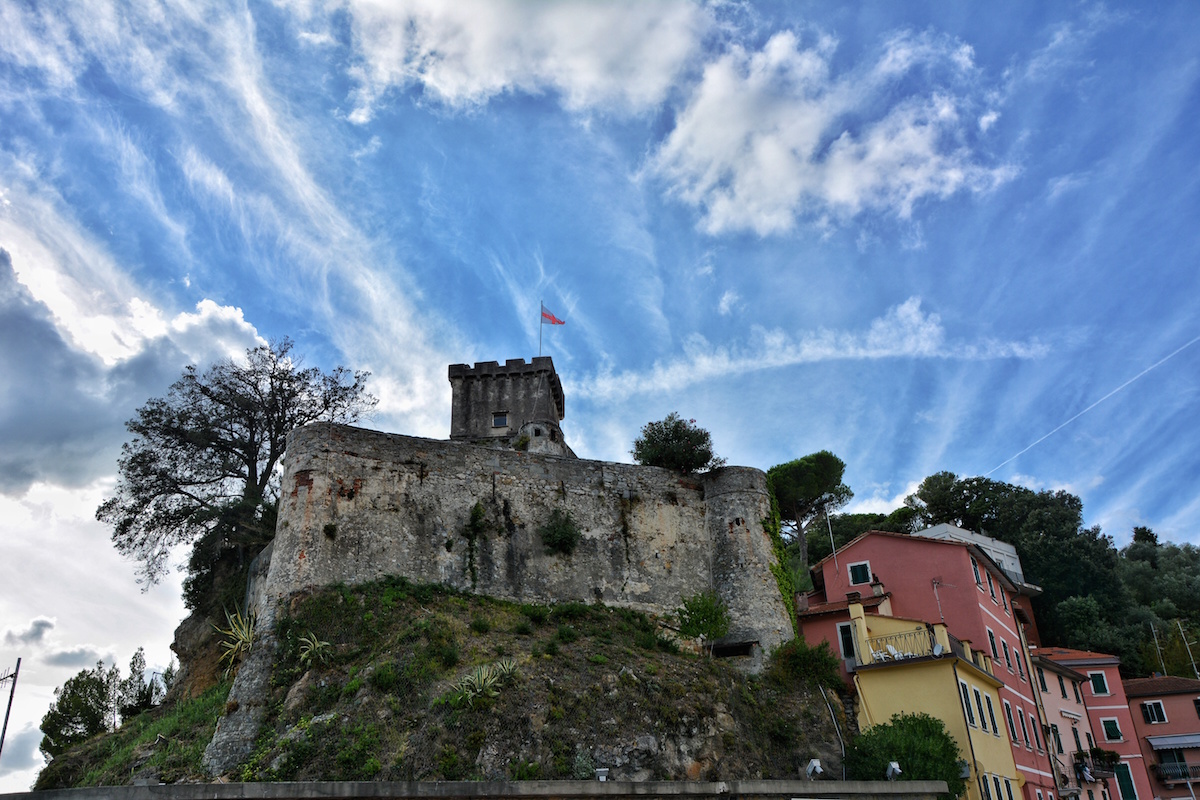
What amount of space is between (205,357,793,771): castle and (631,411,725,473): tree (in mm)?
687

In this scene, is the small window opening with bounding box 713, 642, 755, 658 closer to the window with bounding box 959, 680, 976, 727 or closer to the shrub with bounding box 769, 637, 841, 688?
the shrub with bounding box 769, 637, 841, 688

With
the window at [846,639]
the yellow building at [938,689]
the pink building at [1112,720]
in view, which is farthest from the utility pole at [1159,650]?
the window at [846,639]

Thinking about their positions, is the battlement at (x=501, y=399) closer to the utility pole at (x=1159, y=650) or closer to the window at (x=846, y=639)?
the window at (x=846, y=639)

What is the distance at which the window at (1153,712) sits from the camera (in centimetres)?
3612

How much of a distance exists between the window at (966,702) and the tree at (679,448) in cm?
1095

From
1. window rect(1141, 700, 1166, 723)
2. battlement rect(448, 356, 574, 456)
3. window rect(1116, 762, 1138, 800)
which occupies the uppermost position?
battlement rect(448, 356, 574, 456)

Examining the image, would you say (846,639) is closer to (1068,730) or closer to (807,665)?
(807,665)

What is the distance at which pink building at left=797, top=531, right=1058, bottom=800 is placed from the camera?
26125mm

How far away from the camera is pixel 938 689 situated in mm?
22031

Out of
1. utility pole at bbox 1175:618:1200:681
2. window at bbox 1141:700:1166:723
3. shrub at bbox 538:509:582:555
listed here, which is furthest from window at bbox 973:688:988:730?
utility pole at bbox 1175:618:1200:681

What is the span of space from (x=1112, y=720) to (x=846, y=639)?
58.0 ft

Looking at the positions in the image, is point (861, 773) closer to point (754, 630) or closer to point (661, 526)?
point (754, 630)

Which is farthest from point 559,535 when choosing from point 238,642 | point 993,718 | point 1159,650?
point 1159,650

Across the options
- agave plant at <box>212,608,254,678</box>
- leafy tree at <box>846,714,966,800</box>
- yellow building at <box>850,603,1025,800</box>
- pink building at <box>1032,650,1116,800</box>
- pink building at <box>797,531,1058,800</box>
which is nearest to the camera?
leafy tree at <box>846,714,966,800</box>
